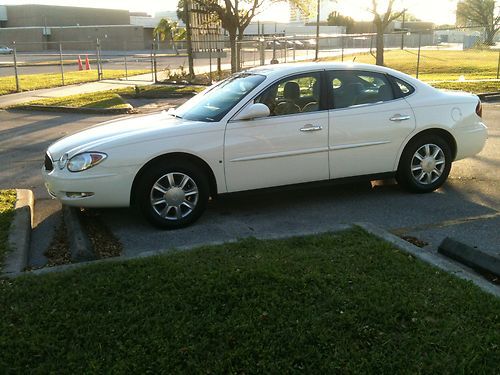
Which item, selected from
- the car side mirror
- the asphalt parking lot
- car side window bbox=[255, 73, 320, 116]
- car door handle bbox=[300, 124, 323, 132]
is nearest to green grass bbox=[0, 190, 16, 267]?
the asphalt parking lot

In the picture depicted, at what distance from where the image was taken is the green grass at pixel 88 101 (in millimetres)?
14992

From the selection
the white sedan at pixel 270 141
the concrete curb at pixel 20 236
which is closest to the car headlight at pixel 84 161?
the white sedan at pixel 270 141

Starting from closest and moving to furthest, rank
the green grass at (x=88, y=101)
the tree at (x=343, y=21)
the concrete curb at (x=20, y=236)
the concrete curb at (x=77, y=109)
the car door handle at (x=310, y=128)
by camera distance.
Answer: the concrete curb at (x=20, y=236), the car door handle at (x=310, y=128), the concrete curb at (x=77, y=109), the green grass at (x=88, y=101), the tree at (x=343, y=21)

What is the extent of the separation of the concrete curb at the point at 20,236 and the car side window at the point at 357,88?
3314 mm

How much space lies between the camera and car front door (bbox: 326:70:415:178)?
584cm

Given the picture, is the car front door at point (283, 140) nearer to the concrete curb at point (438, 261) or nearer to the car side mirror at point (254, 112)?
the car side mirror at point (254, 112)

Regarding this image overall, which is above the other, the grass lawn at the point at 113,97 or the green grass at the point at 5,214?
the grass lawn at the point at 113,97

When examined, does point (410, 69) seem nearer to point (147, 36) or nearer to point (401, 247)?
point (401, 247)

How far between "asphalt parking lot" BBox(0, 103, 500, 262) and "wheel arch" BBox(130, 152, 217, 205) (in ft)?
0.63

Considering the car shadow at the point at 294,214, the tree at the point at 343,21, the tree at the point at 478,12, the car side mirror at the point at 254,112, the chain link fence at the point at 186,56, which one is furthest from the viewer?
the tree at the point at 343,21

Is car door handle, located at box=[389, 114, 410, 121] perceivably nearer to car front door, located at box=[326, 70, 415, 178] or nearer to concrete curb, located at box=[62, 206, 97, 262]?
car front door, located at box=[326, 70, 415, 178]

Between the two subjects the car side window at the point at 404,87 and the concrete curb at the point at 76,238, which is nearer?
the concrete curb at the point at 76,238

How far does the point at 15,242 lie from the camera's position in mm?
4605

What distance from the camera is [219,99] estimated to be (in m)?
5.97
